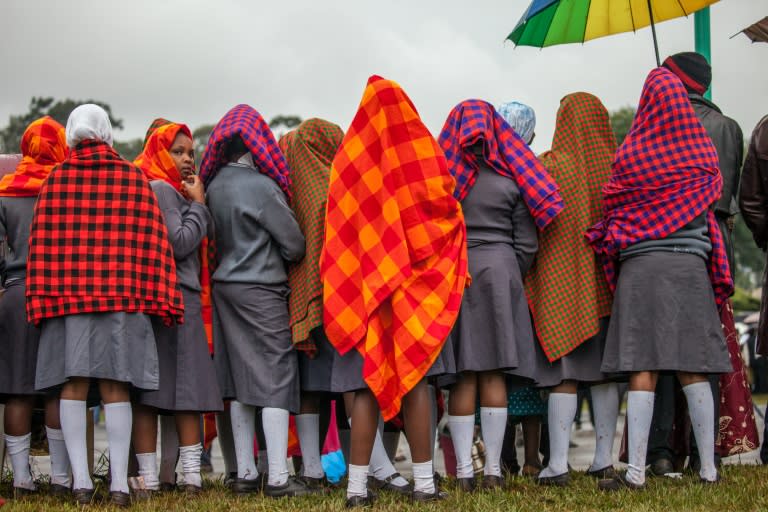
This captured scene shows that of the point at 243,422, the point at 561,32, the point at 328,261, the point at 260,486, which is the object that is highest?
the point at 561,32

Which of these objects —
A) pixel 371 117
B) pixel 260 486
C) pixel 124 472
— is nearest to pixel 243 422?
pixel 260 486

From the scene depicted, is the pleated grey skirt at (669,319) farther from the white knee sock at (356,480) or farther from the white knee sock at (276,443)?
the white knee sock at (276,443)

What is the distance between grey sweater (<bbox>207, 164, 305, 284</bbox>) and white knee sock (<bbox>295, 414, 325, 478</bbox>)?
2.59 ft

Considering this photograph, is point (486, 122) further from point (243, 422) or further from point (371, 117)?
Result: point (243, 422)

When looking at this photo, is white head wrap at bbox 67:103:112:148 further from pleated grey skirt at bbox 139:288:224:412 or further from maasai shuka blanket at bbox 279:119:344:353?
maasai shuka blanket at bbox 279:119:344:353

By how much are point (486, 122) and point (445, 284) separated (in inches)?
41.4

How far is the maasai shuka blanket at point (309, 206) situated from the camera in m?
4.99

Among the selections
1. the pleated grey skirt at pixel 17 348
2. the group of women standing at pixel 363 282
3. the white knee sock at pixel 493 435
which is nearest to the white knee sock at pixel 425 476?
the group of women standing at pixel 363 282

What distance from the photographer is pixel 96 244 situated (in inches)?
184

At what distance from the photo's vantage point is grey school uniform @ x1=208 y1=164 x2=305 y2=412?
501 centimetres

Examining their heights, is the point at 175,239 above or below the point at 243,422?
above

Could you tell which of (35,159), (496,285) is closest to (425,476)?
(496,285)

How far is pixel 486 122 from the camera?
16.9 feet

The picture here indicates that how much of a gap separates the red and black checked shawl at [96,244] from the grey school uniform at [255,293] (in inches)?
15.3
